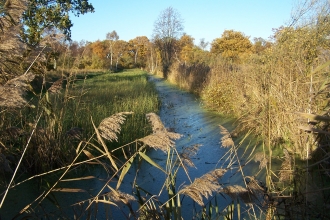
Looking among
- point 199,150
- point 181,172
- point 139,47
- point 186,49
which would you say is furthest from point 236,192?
point 139,47

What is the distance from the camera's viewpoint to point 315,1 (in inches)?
237

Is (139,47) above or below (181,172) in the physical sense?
above

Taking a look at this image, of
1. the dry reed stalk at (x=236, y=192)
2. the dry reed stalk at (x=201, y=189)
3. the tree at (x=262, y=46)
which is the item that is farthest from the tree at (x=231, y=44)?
the dry reed stalk at (x=201, y=189)

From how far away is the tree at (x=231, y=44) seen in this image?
3040cm

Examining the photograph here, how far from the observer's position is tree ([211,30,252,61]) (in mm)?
30403

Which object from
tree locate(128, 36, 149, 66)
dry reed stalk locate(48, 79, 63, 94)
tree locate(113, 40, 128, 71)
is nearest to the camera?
dry reed stalk locate(48, 79, 63, 94)

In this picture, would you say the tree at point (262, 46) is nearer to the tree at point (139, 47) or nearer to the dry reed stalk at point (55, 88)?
the dry reed stalk at point (55, 88)

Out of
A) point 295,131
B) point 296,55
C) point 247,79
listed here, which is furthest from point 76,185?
point 247,79

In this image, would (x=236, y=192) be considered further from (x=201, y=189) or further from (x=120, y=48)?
(x=120, y=48)

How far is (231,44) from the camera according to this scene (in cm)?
3098

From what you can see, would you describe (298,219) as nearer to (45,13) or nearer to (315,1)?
(315,1)

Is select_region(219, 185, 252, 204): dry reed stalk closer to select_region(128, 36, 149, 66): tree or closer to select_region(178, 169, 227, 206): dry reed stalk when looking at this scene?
select_region(178, 169, 227, 206): dry reed stalk

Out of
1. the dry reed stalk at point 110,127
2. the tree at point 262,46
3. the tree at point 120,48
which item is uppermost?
the tree at point 120,48


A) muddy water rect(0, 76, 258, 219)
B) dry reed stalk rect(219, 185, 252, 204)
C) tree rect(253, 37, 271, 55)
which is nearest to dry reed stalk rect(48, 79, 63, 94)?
muddy water rect(0, 76, 258, 219)
